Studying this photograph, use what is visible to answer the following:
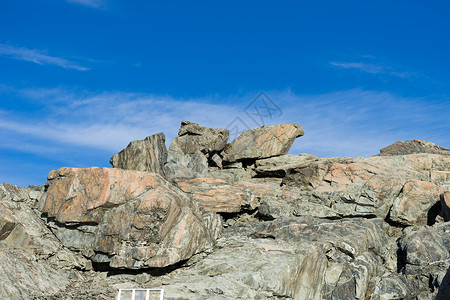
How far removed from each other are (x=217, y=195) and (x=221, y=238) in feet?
13.5

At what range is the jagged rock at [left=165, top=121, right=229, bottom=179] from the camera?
1572 inches

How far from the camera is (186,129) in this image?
4269 cm

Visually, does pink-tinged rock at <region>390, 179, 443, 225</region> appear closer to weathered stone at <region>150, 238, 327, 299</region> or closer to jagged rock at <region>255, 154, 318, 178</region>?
jagged rock at <region>255, 154, 318, 178</region>

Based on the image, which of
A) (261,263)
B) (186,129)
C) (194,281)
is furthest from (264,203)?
(186,129)

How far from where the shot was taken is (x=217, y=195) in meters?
29.4

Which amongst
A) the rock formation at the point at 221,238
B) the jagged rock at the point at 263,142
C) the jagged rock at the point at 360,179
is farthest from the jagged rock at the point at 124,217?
the jagged rock at the point at 263,142

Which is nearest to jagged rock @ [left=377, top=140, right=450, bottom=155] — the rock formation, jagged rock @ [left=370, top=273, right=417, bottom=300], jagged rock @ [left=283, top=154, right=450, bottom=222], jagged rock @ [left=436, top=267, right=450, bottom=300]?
jagged rock @ [left=283, top=154, right=450, bottom=222]

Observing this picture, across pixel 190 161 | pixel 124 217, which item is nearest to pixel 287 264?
pixel 124 217

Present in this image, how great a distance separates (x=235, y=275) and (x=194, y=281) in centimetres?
206

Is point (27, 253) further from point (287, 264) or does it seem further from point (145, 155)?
point (145, 155)

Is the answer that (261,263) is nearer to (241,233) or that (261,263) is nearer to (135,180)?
(241,233)

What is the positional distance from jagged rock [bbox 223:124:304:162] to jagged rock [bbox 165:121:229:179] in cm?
161

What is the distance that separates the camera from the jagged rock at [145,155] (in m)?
34.1

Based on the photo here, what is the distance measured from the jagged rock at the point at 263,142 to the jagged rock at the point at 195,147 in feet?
5.28
